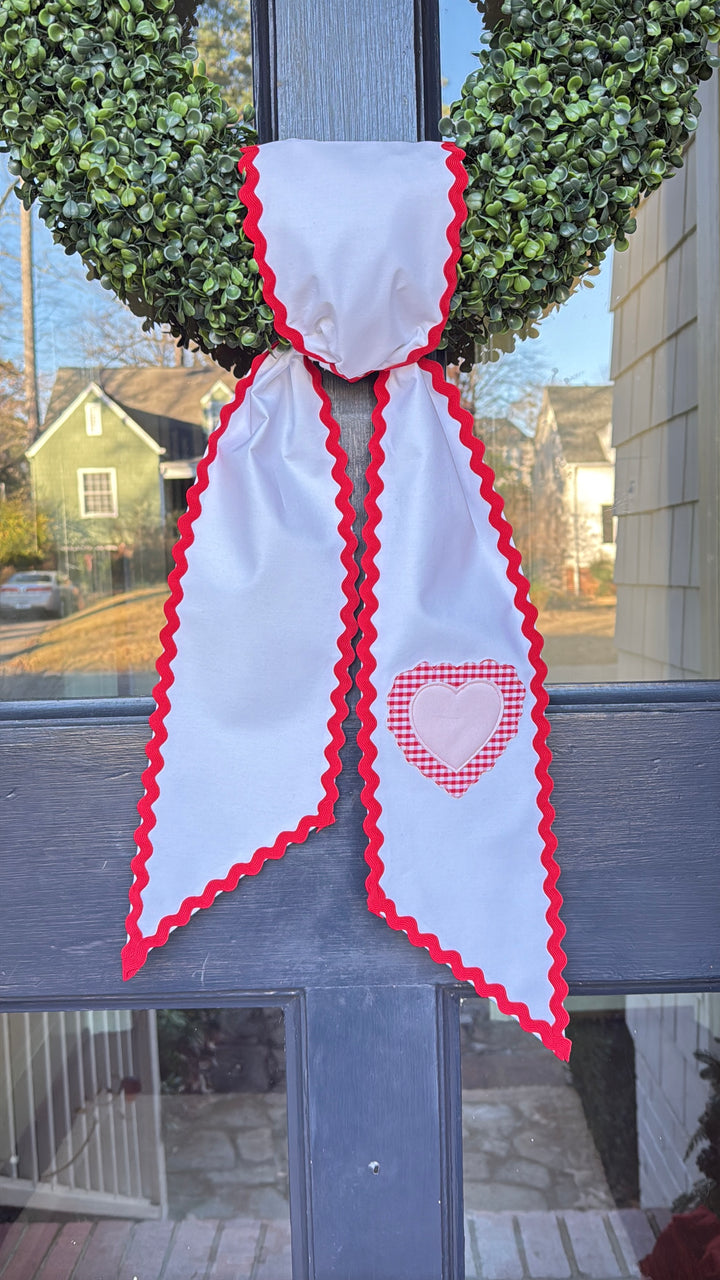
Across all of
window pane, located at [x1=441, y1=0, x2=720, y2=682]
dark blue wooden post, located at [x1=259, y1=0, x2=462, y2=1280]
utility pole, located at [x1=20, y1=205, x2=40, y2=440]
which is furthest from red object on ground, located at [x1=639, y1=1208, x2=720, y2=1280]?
utility pole, located at [x1=20, y1=205, x2=40, y2=440]

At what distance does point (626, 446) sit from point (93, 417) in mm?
1502

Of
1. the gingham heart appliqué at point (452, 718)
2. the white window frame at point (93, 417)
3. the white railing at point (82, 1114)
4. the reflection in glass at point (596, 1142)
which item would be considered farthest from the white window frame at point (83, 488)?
the gingham heart appliqué at point (452, 718)

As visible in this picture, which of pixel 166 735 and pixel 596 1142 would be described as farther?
pixel 596 1142

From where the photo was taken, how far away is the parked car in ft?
9.35

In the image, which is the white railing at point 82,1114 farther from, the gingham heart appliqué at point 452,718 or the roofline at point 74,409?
the roofline at point 74,409

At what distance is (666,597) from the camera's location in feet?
7.82

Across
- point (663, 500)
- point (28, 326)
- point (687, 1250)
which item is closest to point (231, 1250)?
point (687, 1250)

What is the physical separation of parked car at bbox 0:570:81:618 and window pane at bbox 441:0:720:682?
1350 millimetres

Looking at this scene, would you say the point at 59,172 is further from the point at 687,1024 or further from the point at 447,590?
the point at 687,1024

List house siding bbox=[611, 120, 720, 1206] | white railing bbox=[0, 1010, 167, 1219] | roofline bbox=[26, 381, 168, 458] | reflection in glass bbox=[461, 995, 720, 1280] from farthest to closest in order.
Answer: roofline bbox=[26, 381, 168, 458]
house siding bbox=[611, 120, 720, 1206]
white railing bbox=[0, 1010, 167, 1219]
reflection in glass bbox=[461, 995, 720, 1280]

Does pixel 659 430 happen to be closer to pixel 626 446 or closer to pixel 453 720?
pixel 626 446

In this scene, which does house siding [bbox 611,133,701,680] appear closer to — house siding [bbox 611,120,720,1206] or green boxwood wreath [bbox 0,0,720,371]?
house siding [bbox 611,120,720,1206]

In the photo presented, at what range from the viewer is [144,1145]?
221cm

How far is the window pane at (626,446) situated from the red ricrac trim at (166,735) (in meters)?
0.92
